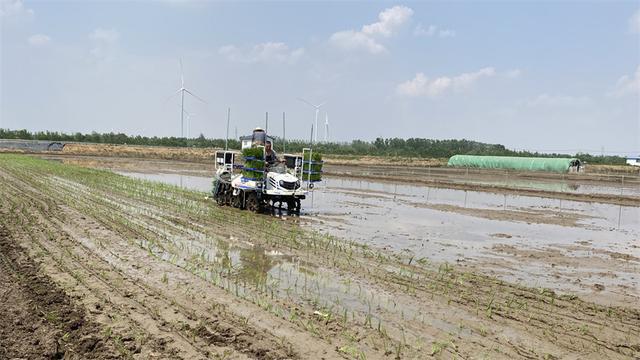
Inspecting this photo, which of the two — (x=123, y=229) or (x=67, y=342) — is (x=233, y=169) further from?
(x=67, y=342)

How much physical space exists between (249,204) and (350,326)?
1109 centimetres

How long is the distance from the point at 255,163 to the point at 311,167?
196 cm

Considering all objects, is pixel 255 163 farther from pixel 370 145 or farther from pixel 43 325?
pixel 370 145

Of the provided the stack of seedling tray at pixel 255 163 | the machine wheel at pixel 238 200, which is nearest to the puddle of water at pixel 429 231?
the stack of seedling tray at pixel 255 163

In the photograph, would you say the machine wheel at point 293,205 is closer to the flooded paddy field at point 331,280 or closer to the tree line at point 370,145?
the flooded paddy field at point 331,280

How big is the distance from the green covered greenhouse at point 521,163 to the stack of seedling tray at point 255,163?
45.4 meters

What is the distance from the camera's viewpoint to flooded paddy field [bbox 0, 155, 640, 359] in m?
6.02

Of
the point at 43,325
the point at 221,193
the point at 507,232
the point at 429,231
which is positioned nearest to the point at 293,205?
the point at 221,193

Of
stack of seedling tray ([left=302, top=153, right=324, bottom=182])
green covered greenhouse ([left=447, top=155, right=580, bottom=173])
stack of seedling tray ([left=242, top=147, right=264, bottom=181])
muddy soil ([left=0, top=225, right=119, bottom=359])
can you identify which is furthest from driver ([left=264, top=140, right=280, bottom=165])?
green covered greenhouse ([left=447, top=155, right=580, bottom=173])

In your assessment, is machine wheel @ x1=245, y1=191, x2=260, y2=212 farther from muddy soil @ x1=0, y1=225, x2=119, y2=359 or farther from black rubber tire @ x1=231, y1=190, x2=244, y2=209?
muddy soil @ x1=0, y1=225, x2=119, y2=359

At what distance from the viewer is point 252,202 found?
56.1 ft

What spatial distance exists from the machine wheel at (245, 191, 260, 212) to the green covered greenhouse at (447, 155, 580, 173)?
44.9m

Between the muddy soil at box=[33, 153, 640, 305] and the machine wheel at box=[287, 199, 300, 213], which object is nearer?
the muddy soil at box=[33, 153, 640, 305]

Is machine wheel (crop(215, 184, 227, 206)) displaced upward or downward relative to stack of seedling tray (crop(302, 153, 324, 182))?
downward
